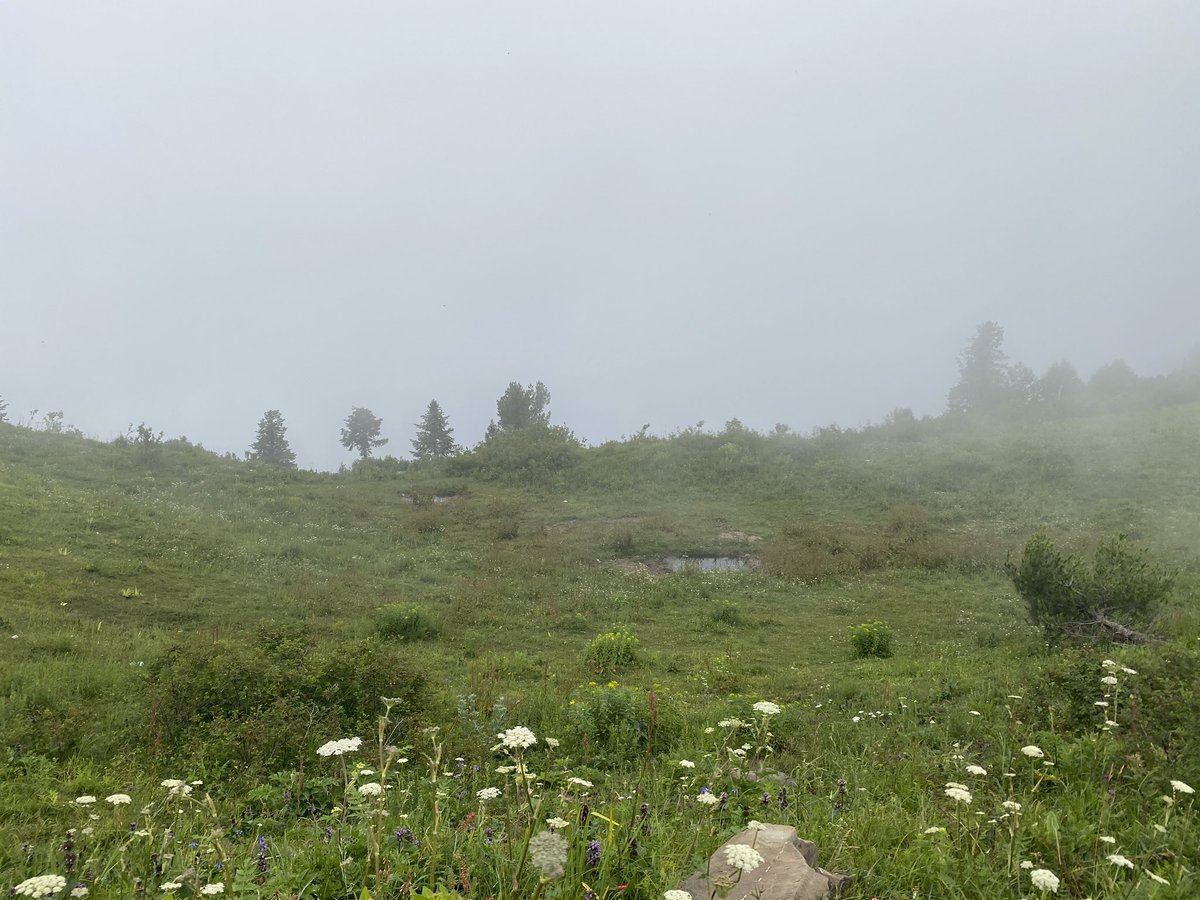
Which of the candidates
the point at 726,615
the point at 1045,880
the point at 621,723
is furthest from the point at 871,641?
the point at 1045,880

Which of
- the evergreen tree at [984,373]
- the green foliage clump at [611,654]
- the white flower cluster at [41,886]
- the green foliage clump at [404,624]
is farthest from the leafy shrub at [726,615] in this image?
the evergreen tree at [984,373]

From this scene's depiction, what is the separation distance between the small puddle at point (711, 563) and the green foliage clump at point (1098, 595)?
10956mm

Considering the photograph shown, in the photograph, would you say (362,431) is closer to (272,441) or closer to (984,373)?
(272,441)

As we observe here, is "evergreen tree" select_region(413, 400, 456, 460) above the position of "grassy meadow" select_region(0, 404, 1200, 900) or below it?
above

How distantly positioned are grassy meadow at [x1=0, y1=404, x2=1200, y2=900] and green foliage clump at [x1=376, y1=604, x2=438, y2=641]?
0.21 ft

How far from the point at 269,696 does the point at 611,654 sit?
6.04m

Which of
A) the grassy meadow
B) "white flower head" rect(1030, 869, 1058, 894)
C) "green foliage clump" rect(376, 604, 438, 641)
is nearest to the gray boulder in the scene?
the grassy meadow

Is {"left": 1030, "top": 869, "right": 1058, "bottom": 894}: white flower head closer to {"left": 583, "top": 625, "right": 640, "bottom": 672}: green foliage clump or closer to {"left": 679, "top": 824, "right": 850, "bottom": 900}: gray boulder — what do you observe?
A: {"left": 679, "top": 824, "right": 850, "bottom": 900}: gray boulder

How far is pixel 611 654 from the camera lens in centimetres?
1161

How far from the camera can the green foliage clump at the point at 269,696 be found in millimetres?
6246

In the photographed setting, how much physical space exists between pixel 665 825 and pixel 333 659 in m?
5.60

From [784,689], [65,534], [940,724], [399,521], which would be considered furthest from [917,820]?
[399,521]

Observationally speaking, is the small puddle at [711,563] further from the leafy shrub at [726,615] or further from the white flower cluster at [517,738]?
the white flower cluster at [517,738]

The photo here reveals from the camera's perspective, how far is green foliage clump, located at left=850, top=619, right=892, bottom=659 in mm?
12367
